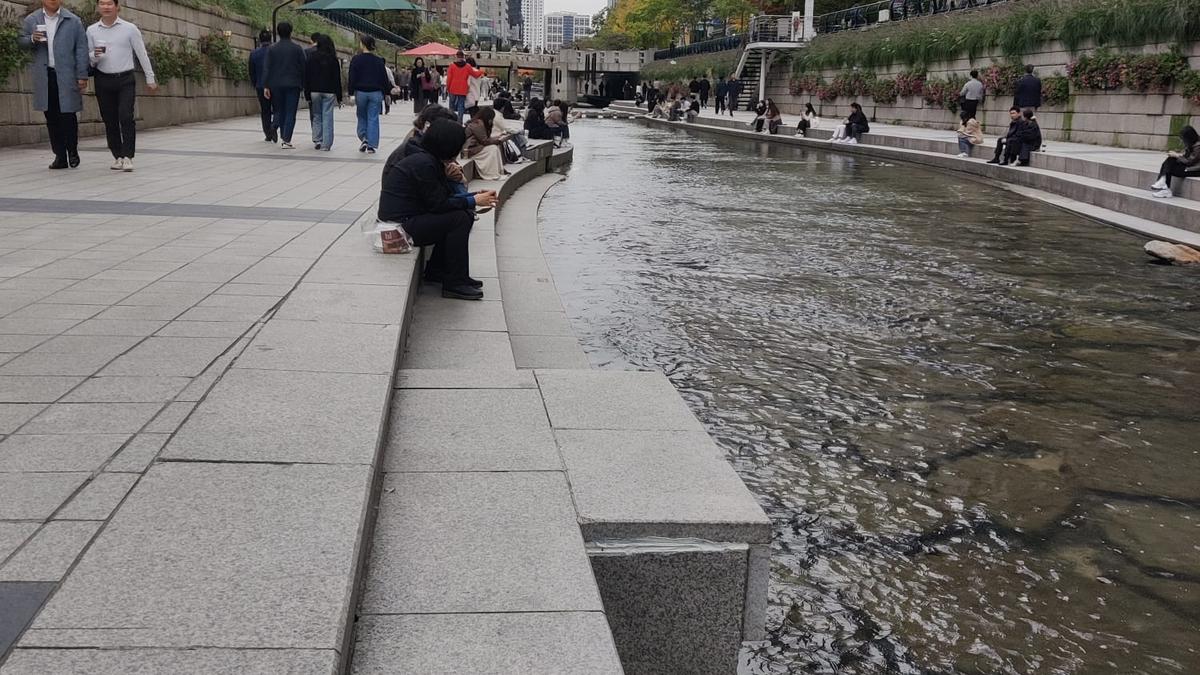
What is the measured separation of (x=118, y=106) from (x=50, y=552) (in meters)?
10.2

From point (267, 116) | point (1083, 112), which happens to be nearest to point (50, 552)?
point (267, 116)

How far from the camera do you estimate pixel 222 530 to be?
2.77 meters

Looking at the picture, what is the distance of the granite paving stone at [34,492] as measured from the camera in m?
2.98

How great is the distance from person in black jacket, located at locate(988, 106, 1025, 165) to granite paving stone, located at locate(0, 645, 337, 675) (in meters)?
20.9

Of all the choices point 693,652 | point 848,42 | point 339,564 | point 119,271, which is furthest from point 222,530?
point 848,42

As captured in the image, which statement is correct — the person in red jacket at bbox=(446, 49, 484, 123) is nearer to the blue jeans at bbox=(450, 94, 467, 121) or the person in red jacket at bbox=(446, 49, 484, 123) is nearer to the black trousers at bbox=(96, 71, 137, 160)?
the blue jeans at bbox=(450, 94, 467, 121)

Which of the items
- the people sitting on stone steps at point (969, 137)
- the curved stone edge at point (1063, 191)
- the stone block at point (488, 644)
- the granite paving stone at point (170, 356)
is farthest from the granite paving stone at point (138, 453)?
the people sitting on stone steps at point (969, 137)

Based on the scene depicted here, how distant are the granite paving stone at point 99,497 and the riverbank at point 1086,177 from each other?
A: 12.1 metres

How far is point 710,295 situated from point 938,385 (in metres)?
2.78

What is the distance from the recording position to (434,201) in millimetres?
6852

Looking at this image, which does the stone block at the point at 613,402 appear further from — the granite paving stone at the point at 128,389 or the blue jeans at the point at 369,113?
the blue jeans at the point at 369,113

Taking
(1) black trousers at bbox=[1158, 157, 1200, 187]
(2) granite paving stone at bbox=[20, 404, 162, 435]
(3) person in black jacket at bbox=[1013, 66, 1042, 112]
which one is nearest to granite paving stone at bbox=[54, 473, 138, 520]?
(2) granite paving stone at bbox=[20, 404, 162, 435]

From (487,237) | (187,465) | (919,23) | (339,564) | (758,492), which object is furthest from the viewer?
(919,23)

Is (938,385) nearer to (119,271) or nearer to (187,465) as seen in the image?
(187,465)
